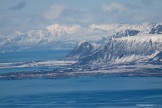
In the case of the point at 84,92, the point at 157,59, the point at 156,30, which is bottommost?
the point at 84,92

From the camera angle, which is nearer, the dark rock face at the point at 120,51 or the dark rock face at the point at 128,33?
the dark rock face at the point at 120,51

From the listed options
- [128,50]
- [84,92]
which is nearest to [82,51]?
[128,50]

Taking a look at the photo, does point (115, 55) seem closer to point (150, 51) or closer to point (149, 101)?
point (150, 51)

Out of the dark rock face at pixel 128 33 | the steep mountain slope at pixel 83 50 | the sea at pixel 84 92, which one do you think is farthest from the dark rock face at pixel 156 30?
the sea at pixel 84 92

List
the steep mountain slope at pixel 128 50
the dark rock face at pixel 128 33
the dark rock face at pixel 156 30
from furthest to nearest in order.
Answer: the dark rock face at pixel 128 33, the dark rock face at pixel 156 30, the steep mountain slope at pixel 128 50

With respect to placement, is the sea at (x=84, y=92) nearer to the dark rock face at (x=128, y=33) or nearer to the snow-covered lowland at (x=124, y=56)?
the snow-covered lowland at (x=124, y=56)

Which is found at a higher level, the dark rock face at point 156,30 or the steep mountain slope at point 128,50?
the dark rock face at point 156,30

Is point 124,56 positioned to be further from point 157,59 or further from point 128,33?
point 128,33

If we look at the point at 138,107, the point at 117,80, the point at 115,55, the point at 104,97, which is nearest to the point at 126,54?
the point at 115,55
